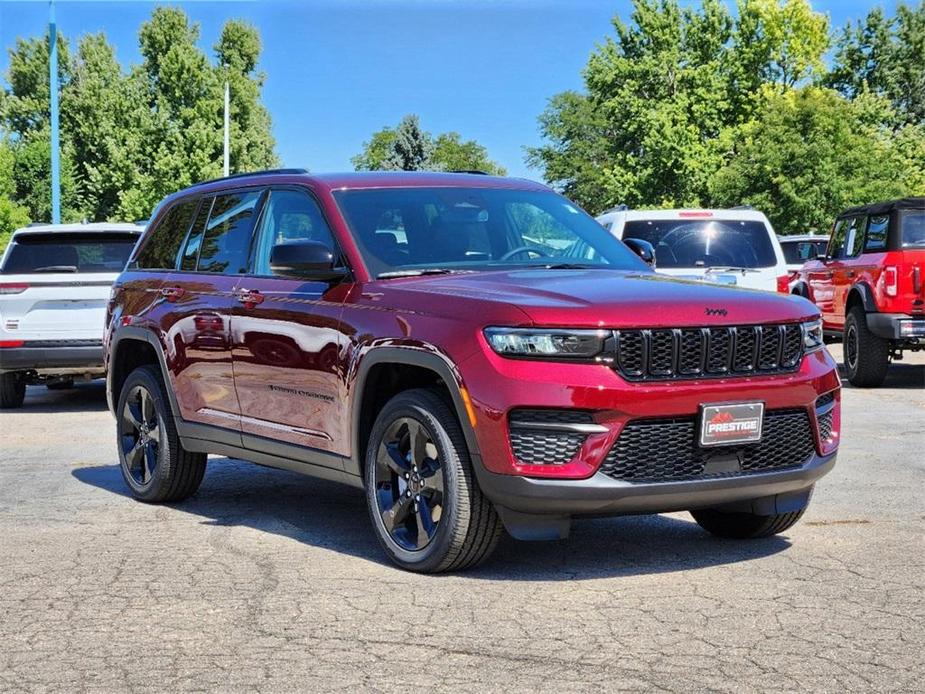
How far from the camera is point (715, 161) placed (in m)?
61.2

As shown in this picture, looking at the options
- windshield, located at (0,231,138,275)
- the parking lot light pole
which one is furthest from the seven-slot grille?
the parking lot light pole

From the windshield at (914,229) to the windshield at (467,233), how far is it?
8864mm

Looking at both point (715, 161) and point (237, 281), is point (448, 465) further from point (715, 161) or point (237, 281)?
point (715, 161)

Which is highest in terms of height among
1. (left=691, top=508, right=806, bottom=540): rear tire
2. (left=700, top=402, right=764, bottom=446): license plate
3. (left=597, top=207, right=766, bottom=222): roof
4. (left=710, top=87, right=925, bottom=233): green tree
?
(left=710, top=87, right=925, bottom=233): green tree

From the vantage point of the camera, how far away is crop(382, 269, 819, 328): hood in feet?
18.3

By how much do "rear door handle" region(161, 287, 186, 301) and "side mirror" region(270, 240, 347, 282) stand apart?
149 centimetres

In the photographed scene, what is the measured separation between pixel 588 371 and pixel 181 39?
242ft

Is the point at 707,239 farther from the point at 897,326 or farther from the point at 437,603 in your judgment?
the point at 437,603

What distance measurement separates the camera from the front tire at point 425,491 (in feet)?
18.9

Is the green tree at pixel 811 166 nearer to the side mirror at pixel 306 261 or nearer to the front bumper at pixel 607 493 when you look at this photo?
the side mirror at pixel 306 261

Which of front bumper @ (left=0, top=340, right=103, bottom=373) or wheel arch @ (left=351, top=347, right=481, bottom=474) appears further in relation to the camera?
front bumper @ (left=0, top=340, right=103, bottom=373)

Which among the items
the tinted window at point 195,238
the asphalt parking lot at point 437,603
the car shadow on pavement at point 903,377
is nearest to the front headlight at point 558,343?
the asphalt parking lot at point 437,603

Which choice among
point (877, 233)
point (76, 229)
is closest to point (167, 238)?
point (76, 229)

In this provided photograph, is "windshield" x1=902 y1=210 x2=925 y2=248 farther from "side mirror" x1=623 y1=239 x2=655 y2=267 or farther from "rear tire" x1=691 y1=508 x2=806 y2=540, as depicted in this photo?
"rear tire" x1=691 y1=508 x2=806 y2=540
